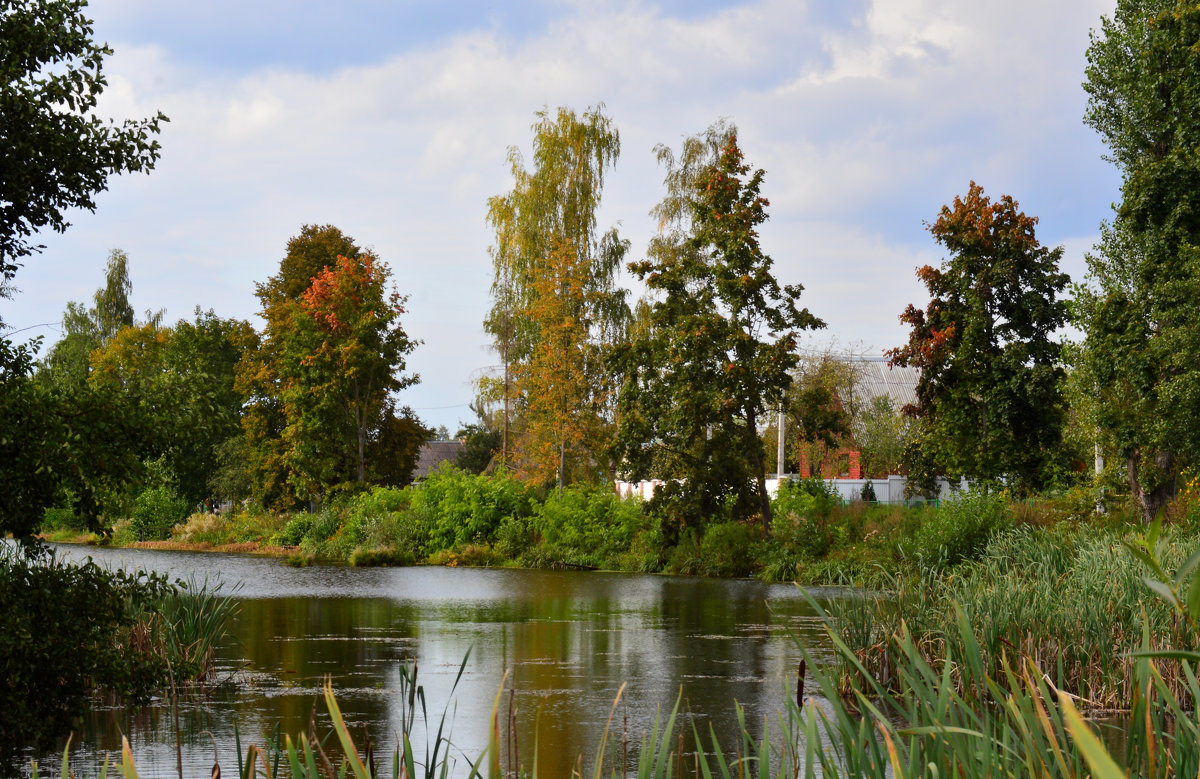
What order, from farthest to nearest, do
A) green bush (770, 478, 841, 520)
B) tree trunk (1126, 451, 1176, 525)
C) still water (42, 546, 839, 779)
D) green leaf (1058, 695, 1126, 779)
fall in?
1. green bush (770, 478, 841, 520)
2. tree trunk (1126, 451, 1176, 525)
3. still water (42, 546, 839, 779)
4. green leaf (1058, 695, 1126, 779)

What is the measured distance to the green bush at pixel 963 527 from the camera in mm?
21641

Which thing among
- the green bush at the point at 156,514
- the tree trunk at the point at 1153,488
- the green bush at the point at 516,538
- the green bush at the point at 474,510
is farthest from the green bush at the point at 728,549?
the green bush at the point at 156,514

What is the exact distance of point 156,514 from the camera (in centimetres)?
4575

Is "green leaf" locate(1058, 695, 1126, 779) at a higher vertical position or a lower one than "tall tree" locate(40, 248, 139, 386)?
lower

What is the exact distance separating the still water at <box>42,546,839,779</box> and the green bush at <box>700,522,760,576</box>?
110 cm

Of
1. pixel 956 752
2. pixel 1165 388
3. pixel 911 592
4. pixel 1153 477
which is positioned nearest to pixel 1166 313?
pixel 1165 388

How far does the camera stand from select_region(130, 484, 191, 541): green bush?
148 ft

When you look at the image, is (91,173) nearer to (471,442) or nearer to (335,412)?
(335,412)

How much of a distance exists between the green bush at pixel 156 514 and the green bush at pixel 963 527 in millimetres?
31450

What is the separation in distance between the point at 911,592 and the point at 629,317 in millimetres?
26975

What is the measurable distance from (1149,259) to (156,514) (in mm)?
36047

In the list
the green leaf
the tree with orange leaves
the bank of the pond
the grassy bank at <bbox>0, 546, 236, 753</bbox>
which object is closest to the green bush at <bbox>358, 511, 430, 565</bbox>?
the bank of the pond

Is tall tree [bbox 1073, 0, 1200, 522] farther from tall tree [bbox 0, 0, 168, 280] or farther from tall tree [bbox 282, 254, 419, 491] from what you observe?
tall tree [bbox 282, 254, 419, 491]

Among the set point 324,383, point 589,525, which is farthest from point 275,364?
point 589,525
